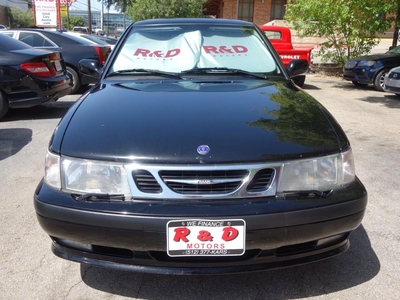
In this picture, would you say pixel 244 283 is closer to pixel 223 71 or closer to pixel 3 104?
pixel 223 71

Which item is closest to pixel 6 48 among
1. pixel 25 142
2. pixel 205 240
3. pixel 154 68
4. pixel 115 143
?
pixel 25 142

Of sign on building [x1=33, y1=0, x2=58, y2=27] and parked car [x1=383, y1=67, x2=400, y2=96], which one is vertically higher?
sign on building [x1=33, y1=0, x2=58, y2=27]

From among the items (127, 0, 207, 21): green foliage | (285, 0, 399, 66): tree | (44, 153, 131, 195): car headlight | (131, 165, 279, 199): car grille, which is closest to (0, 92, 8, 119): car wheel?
(44, 153, 131, 195): car headlight

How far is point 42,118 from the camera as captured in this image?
717 cm

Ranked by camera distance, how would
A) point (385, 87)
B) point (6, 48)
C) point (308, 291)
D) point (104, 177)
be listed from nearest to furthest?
point (104, 177) < point (308, 291) < point (6, 48) < point (385, 87)

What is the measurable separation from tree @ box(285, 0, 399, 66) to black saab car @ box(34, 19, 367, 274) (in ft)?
33.5

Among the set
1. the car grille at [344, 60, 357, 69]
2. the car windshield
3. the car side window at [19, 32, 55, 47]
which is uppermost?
the car windshield

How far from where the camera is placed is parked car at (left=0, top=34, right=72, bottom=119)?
6.67m

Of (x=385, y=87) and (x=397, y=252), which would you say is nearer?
(x=397, y=252)

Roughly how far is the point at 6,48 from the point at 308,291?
20.5 ft

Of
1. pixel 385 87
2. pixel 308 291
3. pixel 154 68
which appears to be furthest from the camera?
pixel 385 87

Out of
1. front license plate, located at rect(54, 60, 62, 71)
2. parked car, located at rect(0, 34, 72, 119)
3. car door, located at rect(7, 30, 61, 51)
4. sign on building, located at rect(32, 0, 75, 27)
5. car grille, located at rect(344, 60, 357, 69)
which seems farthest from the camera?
sign on building, located at rect(32, 0, 75, 27)

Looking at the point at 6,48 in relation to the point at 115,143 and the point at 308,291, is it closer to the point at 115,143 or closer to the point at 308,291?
the point at 115,143

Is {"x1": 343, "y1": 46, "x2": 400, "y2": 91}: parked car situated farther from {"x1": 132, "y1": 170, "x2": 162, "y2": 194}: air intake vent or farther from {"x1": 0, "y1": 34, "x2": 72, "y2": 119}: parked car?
{"x1": 132, "y1": 170, "x2": 162, "y2": 194}: air intake vent
